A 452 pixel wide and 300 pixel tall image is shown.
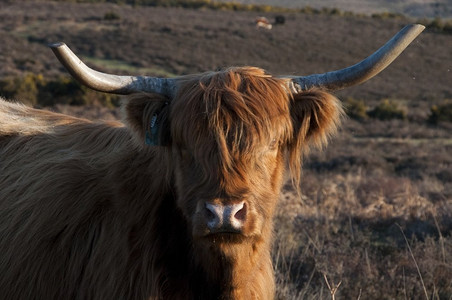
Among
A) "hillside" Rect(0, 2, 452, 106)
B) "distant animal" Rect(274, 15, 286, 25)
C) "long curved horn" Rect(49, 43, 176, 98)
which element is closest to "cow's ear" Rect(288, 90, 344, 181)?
"long curved horn" Rect(49, 43, 176, 98)

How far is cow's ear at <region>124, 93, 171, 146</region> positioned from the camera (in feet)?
11.8

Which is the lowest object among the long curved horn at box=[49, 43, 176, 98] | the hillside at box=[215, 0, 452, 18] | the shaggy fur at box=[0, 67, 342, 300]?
the hillside at box=[215, 0, 452, 18]

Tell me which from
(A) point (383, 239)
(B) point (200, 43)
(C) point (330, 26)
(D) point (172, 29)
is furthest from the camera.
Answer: (C) point (330, 26)

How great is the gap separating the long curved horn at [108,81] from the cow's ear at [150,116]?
62 millimetres

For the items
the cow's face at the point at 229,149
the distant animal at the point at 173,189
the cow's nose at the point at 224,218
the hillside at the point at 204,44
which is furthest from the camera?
the hillside at the point at 204,44

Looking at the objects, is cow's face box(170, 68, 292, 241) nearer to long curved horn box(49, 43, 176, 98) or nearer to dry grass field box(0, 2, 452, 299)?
long curved horn box(49, 43, 176, 98)

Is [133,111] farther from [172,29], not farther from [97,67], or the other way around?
[172,29]

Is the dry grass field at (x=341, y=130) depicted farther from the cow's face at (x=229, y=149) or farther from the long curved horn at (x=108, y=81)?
the long curved horn at (x=108, y=81)

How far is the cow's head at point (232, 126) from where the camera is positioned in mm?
3182

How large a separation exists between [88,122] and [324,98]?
5.80 ft

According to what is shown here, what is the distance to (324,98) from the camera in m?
3.75

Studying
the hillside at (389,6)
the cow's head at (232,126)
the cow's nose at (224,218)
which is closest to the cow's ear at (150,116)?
the cow's head at (232,126)

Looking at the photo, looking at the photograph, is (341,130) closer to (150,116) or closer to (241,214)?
(150,116)

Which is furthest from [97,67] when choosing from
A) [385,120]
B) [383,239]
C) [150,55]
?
[383,239]
